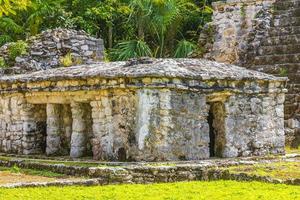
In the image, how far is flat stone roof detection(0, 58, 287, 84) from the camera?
1198 centimetres

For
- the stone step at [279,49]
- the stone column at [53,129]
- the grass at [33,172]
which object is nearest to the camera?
the grass at [33,172]

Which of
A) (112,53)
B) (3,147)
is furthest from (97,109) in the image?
(112,53)

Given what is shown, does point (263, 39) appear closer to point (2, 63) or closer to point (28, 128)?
point (2, 63)

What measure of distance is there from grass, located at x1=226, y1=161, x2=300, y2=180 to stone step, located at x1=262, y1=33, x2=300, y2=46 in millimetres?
6666

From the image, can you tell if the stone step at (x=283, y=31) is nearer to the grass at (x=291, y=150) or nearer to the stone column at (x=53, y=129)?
the grass at (x=291, y=150)

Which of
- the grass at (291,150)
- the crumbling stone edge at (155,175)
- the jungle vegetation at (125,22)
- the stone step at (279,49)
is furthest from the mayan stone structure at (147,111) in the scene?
the jungle vegetation at (125,22)

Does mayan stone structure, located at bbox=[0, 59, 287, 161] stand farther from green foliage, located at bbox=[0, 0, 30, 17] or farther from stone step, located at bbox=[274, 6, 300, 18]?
stone step, located at bbox=[274, 6, 300, 18]

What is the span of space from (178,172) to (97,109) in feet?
8.35

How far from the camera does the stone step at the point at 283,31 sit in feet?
59.4

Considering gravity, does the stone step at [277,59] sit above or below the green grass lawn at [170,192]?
above

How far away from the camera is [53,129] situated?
1390cm

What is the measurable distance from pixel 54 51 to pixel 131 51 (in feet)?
24.2

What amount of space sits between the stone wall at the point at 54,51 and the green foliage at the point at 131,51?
6679 mm

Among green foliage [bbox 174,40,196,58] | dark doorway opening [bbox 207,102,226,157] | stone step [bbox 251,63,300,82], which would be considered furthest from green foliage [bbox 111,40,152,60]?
dark doorway opening [bbox 207,102,226,157]
